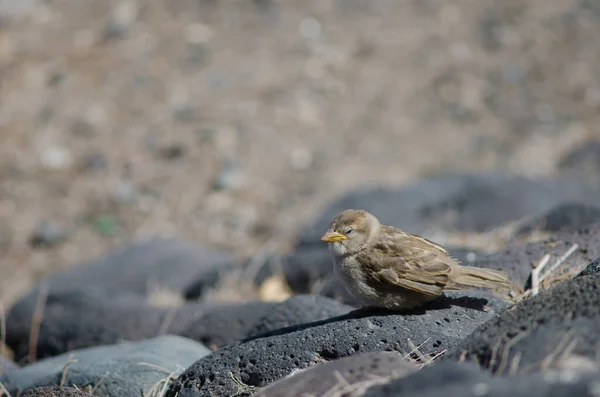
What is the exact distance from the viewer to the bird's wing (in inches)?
193

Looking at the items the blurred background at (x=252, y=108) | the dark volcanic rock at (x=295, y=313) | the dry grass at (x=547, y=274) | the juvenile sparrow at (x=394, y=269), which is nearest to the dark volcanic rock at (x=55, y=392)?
the dark volcanic rock at (x=295, y=313)

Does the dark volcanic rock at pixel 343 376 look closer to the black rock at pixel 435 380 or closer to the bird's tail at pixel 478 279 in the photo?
the black rock at pixel 435 380

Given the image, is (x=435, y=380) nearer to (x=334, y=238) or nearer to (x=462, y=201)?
(x=334, y=238)

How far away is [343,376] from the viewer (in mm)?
3574

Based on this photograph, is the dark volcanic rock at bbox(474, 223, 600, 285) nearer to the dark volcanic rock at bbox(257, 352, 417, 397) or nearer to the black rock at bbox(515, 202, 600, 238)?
the black rock at bbox(515, 202, 600, 238)

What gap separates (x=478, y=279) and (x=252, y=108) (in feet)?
31.8

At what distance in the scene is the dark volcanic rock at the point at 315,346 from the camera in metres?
4.48

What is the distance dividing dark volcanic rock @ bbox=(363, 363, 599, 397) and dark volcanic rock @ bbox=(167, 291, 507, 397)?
3.83ft

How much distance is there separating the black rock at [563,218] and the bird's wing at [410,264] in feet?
8.36

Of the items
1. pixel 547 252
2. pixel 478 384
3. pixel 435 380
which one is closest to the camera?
pixel 478 384

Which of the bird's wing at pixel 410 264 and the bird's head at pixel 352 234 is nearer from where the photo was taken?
the bird's wing at pixel 410 264

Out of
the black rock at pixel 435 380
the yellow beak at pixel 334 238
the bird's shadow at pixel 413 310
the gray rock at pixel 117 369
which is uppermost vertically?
Result: the black rock at pixel 435 380

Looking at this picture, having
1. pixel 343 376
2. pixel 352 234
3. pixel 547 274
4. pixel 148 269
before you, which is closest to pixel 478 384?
pixel 343 376

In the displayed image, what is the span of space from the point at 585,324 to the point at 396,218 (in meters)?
6.60
